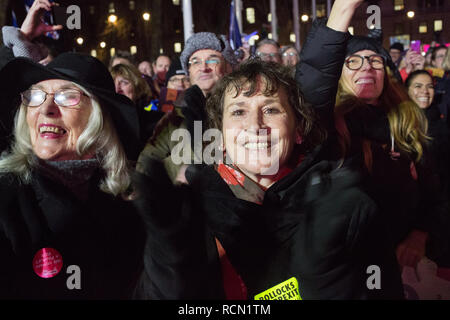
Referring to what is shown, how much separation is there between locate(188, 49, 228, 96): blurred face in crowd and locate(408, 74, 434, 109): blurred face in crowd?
2580 mm

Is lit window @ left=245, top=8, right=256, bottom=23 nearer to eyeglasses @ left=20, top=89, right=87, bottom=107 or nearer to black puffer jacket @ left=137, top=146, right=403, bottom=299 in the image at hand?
eyeglasses @ left=20, top=89, right=87, bottom=107

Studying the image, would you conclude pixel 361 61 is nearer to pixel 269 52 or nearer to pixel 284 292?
pixel 284 292

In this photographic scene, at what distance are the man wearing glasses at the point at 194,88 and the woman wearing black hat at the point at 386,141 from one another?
97cm

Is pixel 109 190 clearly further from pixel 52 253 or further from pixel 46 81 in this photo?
pixel 46 81

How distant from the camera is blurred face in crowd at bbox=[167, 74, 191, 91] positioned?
16.4 feet

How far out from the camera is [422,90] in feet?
17.0

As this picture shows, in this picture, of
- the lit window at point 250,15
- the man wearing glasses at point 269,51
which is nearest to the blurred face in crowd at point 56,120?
the man wearing glasses at point 269,51

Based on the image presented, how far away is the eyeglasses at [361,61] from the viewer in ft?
10.5

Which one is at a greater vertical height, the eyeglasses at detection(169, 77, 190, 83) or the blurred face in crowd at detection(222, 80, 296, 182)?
the eyeglasses at detection(169, 77, 190, 83)

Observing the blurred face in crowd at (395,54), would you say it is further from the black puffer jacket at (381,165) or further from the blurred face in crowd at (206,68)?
the black puffer jacket at (381,165)

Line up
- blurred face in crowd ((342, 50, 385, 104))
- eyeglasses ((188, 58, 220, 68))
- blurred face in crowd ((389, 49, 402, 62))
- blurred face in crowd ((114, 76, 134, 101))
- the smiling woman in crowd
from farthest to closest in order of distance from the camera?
blurred face in crowd ((389, 49, 402, 62)) < blurred face in crowd ((114, 76, 134, 101)) < eyeglasses ((188, 58, 220, 68)) < blurred face in crowd ((342, 50, 385, 104)) < the smiling woman in crowd

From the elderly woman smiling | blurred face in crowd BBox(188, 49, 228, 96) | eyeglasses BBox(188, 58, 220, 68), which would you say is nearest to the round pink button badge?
the elderly woman smiling
